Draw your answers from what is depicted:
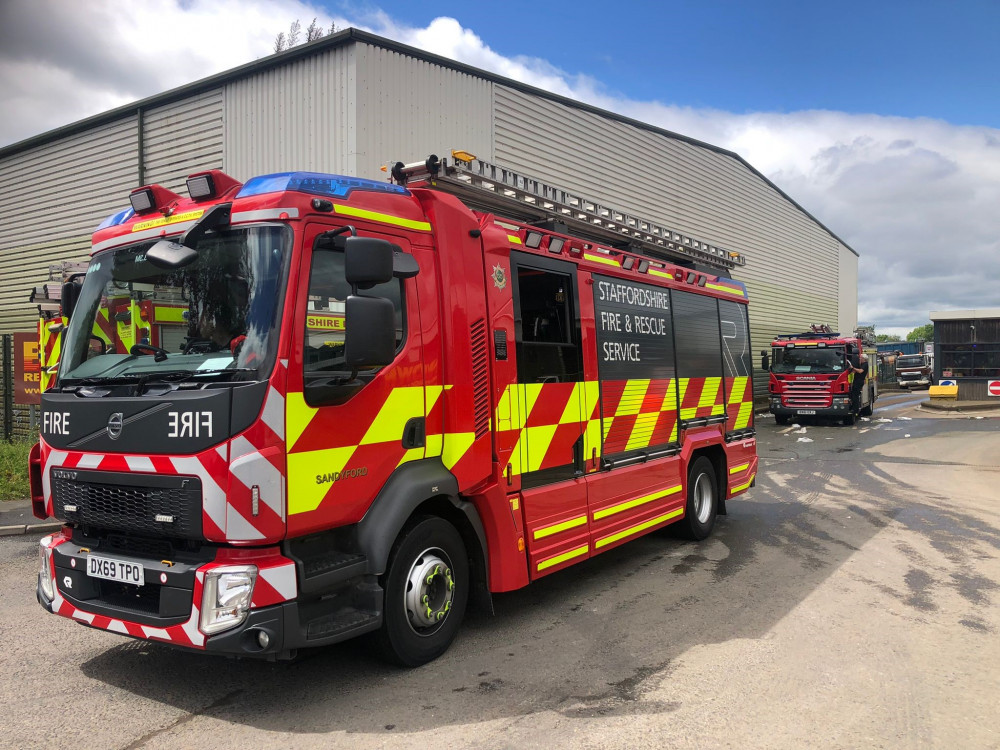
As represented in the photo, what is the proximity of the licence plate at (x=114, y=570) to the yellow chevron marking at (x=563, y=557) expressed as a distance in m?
2.56

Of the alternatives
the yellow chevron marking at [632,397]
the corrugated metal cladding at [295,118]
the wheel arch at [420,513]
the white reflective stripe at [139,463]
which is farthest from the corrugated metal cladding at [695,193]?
the white reflective stripe at [139,463]

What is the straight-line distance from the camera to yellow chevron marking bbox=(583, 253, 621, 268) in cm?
600

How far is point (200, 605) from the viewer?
3.37 m

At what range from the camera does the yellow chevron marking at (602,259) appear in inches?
236

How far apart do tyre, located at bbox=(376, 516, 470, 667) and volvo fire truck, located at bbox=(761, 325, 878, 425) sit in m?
18.7

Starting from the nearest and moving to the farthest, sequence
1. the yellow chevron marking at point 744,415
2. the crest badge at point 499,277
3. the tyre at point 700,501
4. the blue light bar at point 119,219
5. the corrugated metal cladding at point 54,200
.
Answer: the blue light bar at point 119,219 → the crest badge at point 499,277 → the tyre at point 700,501 → the yellow chevron marking at point 744,415 → the corrugated metal cladding at point 54,200

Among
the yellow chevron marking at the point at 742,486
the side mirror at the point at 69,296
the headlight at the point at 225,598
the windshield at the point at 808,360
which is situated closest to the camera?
the headlight at the point at 225,598

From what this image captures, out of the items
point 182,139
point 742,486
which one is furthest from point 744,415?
point 182,139

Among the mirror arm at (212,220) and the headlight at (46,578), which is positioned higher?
the mirror arm at (212,220)

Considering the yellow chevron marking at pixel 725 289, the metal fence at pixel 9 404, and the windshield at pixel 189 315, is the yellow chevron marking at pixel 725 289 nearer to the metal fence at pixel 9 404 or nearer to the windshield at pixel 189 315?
the windshield at pixel 189 315

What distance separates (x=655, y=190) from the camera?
71.3 ft

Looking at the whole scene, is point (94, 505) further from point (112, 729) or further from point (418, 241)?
point (418, 241)

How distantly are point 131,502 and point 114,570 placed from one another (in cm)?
39

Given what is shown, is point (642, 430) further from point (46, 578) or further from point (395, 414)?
point (46, 578)
